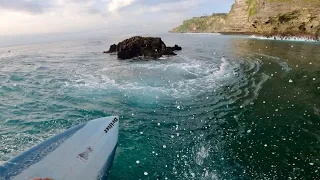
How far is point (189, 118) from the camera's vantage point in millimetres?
13523

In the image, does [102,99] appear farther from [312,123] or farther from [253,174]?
[312,123]

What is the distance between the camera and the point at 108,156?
30.1 ft

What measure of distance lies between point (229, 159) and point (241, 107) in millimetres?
6070

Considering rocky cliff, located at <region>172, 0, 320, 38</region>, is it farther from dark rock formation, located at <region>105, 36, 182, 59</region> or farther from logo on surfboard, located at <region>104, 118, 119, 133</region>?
logo on surfboard, located at <region>104, 118, 119, 133</region>

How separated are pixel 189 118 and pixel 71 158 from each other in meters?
7.36

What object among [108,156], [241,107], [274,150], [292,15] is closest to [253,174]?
[274,150]

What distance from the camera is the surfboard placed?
7277 millimetres

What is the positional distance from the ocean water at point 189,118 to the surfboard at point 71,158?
779 mm

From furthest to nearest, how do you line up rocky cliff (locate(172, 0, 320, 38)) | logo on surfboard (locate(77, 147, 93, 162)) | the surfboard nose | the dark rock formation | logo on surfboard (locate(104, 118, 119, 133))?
rocky cliff (locate(172, 0, 320, 38))
the dark rock formation
the surfboard nose
logo on surfboard (locate(104, 118, 119, 133))
logo on surfboard (locate(77, 147, 93, 162))

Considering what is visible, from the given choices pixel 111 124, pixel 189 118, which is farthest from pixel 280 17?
pixel 111 124

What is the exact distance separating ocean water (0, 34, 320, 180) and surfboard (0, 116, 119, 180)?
779mm

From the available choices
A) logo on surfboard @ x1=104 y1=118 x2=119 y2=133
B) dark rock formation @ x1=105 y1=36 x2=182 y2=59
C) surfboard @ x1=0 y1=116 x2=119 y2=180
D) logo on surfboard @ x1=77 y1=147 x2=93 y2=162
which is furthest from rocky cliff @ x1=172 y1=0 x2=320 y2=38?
logo on surfboard @ x1=77 y1=147 x2=93 y2=162

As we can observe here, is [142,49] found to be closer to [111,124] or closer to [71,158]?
[111,124]

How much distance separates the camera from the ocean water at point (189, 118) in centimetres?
917
